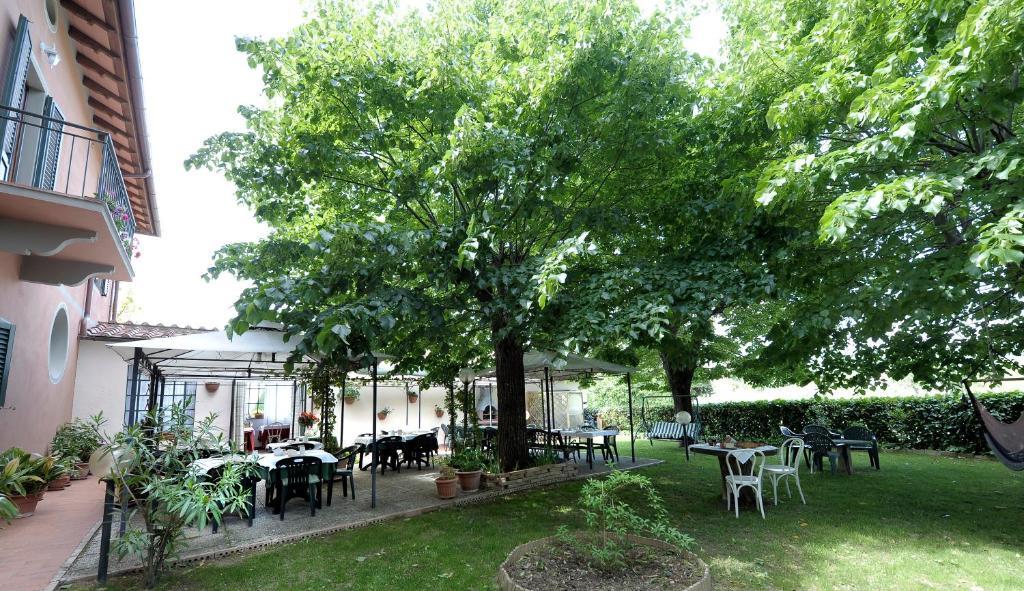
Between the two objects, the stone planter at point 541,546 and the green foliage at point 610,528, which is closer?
the stone planter at point 541,546

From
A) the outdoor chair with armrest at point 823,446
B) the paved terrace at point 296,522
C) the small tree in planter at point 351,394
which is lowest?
the paved terrace at point 296,522

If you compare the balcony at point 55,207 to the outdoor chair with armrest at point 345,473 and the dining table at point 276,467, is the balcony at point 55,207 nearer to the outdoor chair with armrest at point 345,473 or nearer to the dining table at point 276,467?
the dining table at point 276,467

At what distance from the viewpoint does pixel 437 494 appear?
8.16 m

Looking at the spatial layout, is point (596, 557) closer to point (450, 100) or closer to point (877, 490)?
point (450, 100)

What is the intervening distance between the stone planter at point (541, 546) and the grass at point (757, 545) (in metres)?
0.26

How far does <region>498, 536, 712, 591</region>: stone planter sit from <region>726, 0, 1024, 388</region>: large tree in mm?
2834

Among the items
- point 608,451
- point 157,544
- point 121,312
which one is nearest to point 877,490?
point 608,451

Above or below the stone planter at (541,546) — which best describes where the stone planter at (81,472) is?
above

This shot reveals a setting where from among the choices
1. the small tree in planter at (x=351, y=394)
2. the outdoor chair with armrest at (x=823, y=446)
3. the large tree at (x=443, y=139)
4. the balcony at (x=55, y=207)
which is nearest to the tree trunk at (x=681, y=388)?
the outdoor chair with armrest at (x=823, y=446)

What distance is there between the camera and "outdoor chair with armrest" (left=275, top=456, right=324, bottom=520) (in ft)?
22.4

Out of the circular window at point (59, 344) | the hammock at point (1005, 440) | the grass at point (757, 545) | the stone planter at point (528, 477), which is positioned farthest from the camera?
the circular window at point (59, 344)

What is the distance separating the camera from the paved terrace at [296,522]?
5.04m

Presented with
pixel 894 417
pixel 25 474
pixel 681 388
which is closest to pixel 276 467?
pixel 25 474

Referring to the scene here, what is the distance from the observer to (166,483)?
4387 mm
